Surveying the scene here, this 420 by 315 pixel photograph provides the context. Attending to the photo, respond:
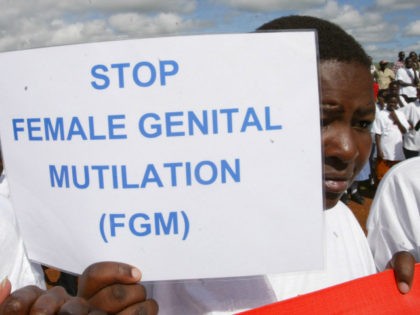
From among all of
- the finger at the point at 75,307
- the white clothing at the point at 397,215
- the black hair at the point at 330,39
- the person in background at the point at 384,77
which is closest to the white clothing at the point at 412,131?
the person in background at the point at 384,77

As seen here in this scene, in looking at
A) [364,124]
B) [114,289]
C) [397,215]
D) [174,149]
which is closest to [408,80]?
[397,215]

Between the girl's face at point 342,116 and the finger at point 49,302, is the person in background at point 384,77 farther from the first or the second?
the finger at point 49,302

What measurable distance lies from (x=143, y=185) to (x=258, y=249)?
25 centimetres

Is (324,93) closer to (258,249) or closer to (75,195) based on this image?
(258,249)

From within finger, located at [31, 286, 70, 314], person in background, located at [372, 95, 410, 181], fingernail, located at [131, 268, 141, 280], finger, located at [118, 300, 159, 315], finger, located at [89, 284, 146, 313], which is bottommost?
person in background, located at [372, 95, 410, 181]

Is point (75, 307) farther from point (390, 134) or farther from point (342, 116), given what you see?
point (390, 134)

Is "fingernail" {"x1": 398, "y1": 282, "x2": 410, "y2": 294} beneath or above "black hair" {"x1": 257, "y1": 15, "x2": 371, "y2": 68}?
beneath

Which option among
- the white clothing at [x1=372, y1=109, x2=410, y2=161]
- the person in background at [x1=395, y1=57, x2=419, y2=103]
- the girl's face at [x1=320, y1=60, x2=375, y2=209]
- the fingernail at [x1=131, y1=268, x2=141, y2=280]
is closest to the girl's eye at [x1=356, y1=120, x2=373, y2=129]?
the girl's face at [x1=320, y1=60, x2=375, y2=209]

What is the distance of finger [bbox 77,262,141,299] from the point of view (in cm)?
88

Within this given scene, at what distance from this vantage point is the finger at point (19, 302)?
82 cm

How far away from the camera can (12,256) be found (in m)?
1.39

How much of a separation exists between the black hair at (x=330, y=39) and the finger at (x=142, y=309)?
0.67 metres

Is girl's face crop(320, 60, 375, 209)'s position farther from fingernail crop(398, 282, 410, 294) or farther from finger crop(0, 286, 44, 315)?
finger crop(0, 286, 44, 315)

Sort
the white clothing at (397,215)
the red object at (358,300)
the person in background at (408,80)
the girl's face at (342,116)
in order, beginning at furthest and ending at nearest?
the person in background at (408,80) → the white clothing at (397,215) → the girl's face at (342,116) → the red object at (358,300)
